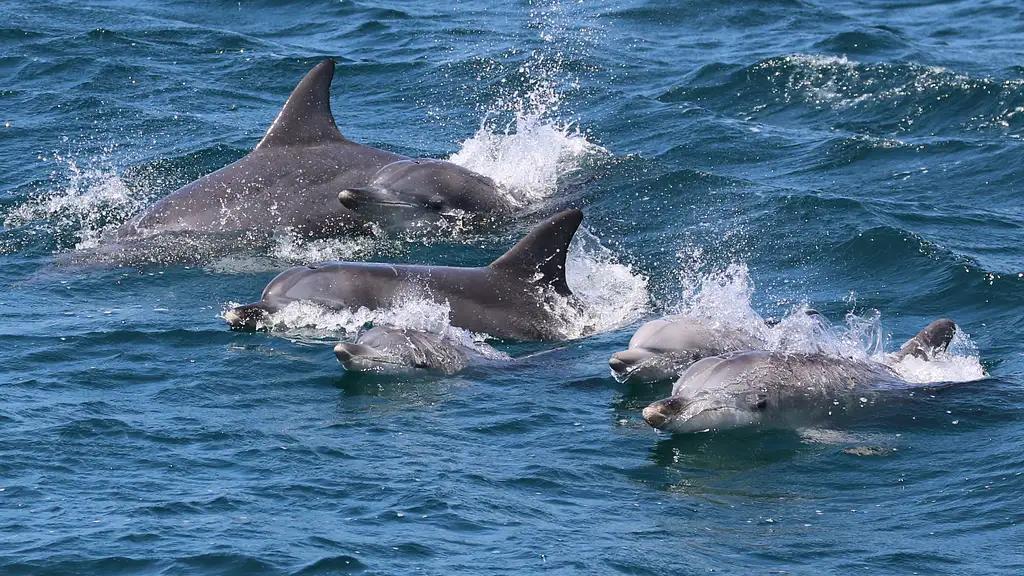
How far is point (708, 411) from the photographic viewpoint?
1145 cm

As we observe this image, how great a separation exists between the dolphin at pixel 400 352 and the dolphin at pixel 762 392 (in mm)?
1994

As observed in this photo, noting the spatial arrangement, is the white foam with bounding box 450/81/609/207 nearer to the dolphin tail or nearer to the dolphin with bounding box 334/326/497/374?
the dolphin with bounding box 334/326/497/374

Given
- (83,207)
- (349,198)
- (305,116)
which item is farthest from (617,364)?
(83,207)

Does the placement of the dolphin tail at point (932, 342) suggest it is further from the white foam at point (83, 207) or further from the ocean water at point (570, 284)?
the white foam at point (83, 207)

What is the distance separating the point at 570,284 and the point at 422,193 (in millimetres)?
2375

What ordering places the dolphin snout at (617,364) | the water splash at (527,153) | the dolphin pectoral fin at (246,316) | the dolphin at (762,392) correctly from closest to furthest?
the dolphin at (762,392)
the dolphin snout at (617,364)
the dolphin pectoral fin at (246,316)
the water splash at (527,153)

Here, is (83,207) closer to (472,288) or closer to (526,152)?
(526,152)

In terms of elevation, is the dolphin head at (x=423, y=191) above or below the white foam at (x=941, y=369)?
above

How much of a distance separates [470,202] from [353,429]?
248 inches

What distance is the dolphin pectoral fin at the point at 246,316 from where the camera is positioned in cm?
1364

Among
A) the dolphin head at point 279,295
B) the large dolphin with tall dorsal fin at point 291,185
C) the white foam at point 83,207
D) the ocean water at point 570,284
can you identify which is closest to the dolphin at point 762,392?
the ocean water at point 570,284

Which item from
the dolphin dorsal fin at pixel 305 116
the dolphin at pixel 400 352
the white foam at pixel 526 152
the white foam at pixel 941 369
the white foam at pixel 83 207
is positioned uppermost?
the dolphin dorsal fin at pixel 305 116

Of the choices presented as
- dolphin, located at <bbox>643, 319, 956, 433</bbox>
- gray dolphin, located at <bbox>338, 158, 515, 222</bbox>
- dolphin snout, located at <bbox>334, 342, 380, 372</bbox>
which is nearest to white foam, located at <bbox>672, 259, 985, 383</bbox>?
dolphin, located at <bbox>643, 319, 956, 433</bbox>

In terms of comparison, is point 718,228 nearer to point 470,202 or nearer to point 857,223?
point 857,223
